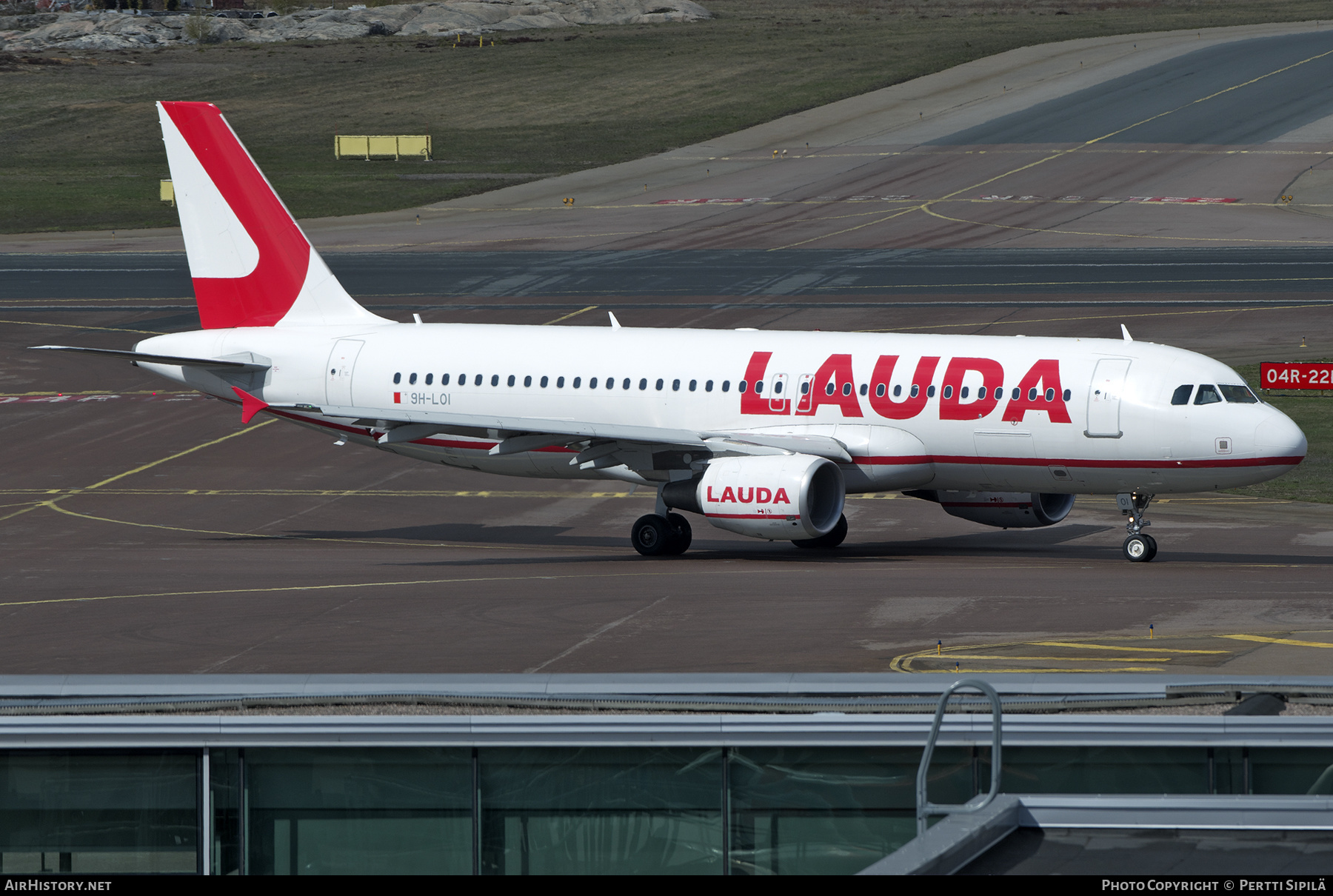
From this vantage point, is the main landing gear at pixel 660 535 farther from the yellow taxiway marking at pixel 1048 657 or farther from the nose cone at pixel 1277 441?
the nose cone at pixel 1277 441

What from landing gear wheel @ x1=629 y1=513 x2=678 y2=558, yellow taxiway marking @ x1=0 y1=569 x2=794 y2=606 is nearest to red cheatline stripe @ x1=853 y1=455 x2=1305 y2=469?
yellow taxiway marking @ x1=0 y1=569 x2=794 y2=606

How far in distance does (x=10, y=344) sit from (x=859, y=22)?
Result: 115855 mm

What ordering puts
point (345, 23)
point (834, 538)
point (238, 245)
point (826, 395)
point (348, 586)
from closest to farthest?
point (348, 586) < point (826, 395) < point (834, 538) < point (238, 245) < point (345, 23)

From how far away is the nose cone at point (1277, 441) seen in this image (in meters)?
34.6

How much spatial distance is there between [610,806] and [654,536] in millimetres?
25458

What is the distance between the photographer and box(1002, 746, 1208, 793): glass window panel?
1319 centimetres

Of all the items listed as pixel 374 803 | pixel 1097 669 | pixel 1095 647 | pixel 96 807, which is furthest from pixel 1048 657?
pixel 96 807

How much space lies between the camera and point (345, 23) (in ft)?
604

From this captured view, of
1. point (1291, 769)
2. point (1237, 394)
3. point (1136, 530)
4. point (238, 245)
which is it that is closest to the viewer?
point (1291, 769)

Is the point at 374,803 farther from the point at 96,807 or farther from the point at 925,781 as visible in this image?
the point at 925,781

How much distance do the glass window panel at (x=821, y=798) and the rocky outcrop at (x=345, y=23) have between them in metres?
172

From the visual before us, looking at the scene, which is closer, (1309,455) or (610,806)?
(610,806)

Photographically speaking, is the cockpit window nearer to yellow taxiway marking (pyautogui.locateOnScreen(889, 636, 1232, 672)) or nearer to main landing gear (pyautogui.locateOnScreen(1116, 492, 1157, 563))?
main landing gear (pyautogui.locateOnScreen(1116, 492, 1157, 563))

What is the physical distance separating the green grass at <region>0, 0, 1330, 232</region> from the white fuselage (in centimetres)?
6264
